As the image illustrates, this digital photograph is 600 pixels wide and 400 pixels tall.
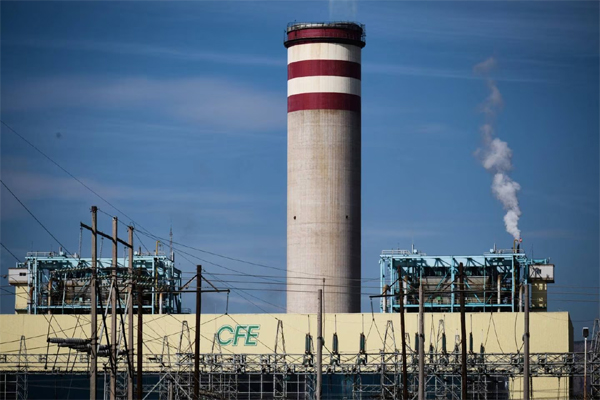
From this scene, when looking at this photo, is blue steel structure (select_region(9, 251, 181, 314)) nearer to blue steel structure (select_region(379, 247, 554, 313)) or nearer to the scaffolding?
the scaffolding

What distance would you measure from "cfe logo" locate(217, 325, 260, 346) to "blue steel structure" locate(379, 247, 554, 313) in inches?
359

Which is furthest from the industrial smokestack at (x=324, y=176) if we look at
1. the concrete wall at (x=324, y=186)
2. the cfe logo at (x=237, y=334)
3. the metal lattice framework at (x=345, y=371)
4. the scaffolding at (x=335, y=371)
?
the metal lattice framework at (x=345, y=371)

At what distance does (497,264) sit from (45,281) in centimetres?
3265

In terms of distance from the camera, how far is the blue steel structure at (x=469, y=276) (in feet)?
266

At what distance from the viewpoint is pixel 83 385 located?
7988 cm

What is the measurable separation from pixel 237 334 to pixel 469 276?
16.3 m

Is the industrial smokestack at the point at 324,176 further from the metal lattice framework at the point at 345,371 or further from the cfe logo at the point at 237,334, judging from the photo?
the metal lattice framework at the point at 345,371

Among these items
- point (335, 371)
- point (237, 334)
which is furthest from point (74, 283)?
point (335, 371)

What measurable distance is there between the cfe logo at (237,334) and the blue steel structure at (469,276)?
9116 millimetres

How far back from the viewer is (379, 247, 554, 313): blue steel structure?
8112 cm

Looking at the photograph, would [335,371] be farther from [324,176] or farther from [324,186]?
[324,176]

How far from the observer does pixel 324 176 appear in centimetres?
8138

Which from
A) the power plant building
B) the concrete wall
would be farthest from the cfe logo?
the concrete wall

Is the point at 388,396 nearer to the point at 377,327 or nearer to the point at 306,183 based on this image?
A: the point at 377,327
